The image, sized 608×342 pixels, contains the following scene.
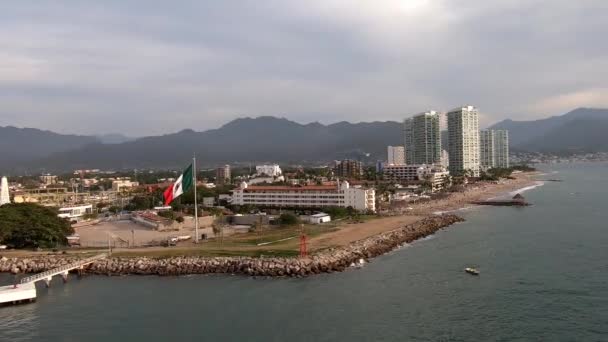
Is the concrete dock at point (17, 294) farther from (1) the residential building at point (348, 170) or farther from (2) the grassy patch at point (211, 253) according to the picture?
(1) the residential building at point (348, 170)

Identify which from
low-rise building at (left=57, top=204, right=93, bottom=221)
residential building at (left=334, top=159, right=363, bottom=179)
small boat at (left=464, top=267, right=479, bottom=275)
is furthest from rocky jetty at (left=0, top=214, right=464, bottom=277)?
residential building at (left=334, top=159, right=363, bottom=179)

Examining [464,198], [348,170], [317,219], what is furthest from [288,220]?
[348,170]

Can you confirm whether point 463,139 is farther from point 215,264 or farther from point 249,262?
point 215,264

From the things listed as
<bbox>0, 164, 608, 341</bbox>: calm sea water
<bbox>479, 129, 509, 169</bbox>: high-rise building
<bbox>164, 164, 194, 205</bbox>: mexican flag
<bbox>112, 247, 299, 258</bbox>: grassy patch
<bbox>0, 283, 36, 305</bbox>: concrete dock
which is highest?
<bbox>479, 129, 509, 169</bbox>: high-rise building

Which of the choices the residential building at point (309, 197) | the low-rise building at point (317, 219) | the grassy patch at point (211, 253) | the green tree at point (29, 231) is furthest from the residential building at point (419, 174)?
the green tree at point (29, 231)

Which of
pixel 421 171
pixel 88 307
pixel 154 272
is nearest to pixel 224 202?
pixel 154 272

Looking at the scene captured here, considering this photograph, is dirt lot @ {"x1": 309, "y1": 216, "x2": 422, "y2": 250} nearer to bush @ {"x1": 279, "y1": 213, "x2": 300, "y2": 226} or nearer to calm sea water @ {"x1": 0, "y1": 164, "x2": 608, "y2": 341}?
bush @ {"x1": 279, "y1": 213, "x2": 300, "y2": 226}
